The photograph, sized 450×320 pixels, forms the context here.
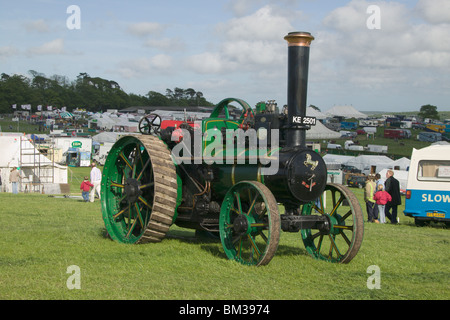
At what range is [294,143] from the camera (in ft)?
24.2

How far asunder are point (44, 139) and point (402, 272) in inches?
1844

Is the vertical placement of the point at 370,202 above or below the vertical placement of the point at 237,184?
below

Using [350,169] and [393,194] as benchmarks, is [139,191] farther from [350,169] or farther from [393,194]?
[350,169]

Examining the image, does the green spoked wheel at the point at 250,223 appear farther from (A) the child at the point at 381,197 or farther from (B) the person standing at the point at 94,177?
(B) the person standing at the point at 94,177

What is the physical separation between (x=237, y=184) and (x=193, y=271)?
4.19 feet

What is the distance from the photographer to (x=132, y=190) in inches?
340

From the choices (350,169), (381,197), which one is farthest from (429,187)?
(350,169)

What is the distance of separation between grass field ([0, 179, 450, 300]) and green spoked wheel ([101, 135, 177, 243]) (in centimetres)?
31

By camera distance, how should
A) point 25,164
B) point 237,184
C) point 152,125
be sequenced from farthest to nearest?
point 25,164 < point 152,125 < point 237,184

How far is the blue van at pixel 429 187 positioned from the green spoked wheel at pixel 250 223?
8.61m

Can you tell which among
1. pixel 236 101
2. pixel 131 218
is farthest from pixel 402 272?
pixel 131 218

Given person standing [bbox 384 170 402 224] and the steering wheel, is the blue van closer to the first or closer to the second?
person standing [bbox 384 170 402 224]

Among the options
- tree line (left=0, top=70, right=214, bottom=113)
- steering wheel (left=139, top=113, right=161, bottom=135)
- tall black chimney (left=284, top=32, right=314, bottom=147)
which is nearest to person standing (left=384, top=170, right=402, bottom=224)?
steering wheel (left=139, top=113, right=161, bottom=135)

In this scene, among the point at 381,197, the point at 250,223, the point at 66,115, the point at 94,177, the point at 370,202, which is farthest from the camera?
the point at 66,115
